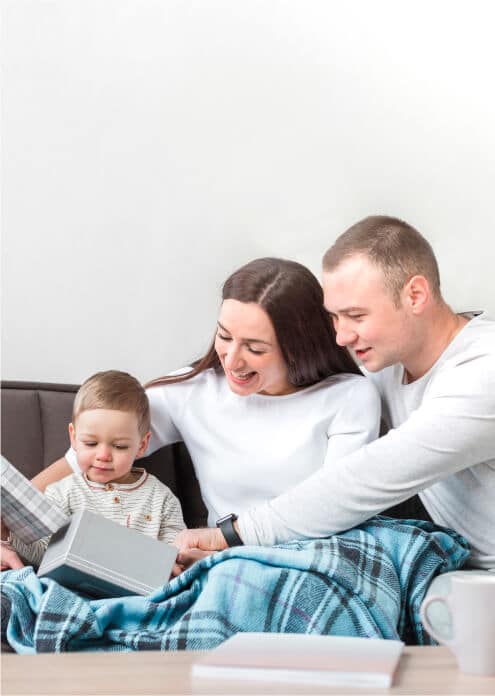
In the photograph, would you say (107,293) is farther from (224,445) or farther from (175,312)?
(224,445)

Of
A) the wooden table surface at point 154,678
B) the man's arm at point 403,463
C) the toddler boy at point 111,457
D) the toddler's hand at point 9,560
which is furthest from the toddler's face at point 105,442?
the wooden table surface at point 154,678

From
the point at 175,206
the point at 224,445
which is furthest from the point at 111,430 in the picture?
the point at 175,206

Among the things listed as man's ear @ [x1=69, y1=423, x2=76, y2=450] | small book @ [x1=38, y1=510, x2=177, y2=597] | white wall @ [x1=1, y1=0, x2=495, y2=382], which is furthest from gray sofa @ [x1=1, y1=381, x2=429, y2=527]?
small book @ [x1=38, y1=510, x2=177, y2=597]

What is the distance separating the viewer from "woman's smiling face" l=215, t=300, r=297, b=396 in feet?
5.51

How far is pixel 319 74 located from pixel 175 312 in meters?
0.73

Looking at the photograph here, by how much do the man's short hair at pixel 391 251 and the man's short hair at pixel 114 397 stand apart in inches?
17.7

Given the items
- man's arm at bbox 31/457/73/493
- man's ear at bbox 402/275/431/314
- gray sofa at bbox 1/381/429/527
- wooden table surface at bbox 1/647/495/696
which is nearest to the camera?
wooden table surface at bbox 1/647/495/696

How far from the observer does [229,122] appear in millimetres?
2268

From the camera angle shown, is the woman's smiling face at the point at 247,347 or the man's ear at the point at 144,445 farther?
the man's ear at the point at 144,445

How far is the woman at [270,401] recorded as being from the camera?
1690 millimetres

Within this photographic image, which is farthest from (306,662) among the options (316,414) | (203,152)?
(203,152)

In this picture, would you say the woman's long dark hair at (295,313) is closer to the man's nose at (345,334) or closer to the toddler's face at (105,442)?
the man's nose at (345,334)

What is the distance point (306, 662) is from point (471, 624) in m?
0.15

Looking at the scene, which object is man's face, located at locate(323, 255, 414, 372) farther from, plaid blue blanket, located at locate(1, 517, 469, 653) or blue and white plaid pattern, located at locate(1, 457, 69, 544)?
blue and white plaid pattern, located at locate(1, 457, 69, 544)
